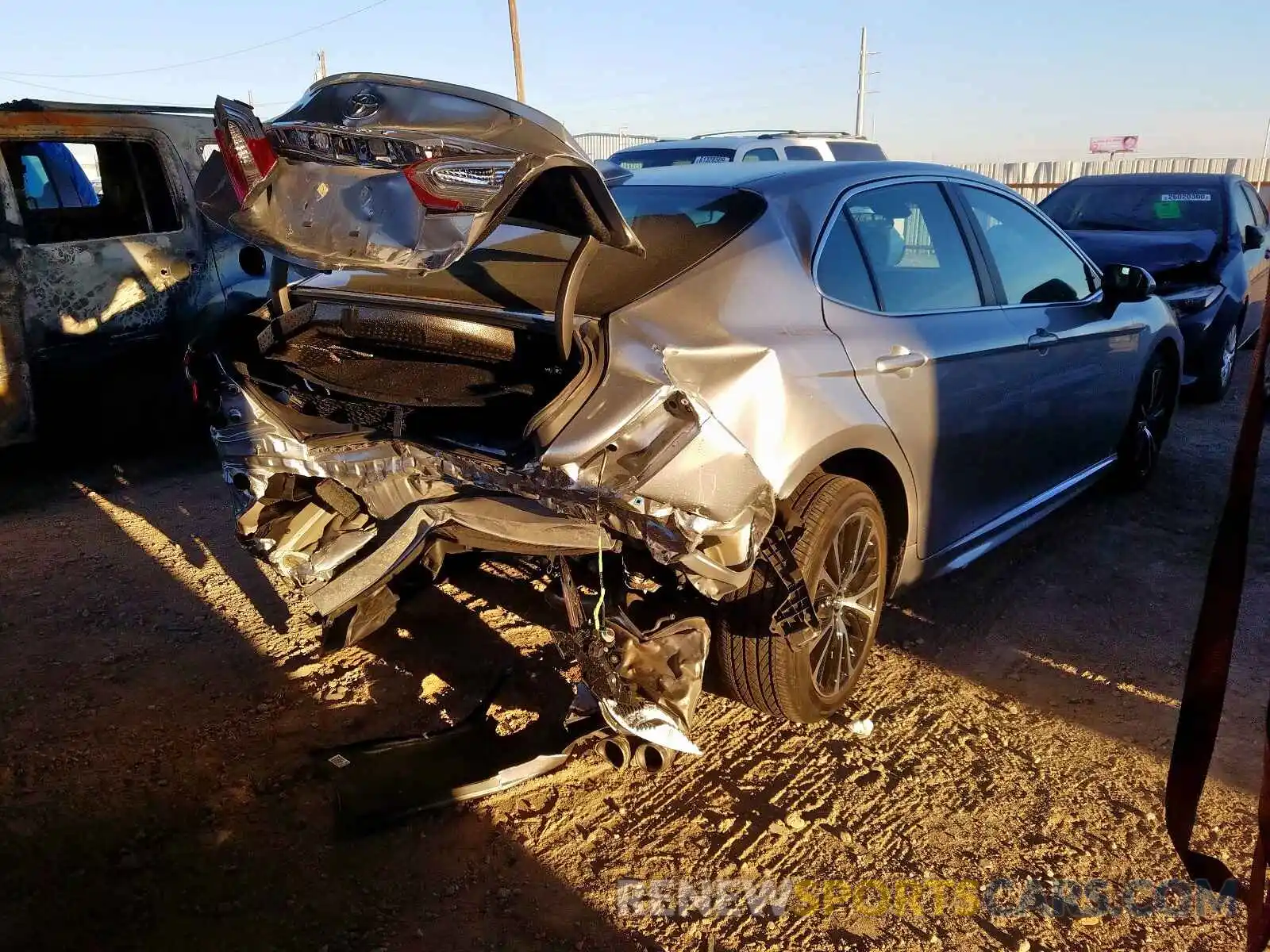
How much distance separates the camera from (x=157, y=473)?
5.98 meters

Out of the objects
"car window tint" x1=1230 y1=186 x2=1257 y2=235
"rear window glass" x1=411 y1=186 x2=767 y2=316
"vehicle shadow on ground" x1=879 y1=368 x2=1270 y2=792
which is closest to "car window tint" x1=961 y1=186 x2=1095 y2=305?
"vehicle shadow on ground" x1=879 y1=368 x2=1270 y2=792

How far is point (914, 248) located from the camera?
3590 millimetres

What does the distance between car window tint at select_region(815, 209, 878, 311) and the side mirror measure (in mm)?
1893

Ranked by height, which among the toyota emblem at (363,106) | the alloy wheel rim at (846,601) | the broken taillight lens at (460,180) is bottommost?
the alloy wheel rim at (846,601)

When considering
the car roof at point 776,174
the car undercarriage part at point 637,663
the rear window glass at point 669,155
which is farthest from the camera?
the rear window glass at point 669,155

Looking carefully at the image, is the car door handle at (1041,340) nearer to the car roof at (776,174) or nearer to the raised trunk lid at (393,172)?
the car roof at (776,174)

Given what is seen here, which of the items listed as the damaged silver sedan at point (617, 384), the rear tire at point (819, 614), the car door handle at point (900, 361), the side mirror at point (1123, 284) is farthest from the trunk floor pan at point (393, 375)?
the side mirror at point (1123, 284)

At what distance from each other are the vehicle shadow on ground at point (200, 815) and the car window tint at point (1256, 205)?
8.53 m

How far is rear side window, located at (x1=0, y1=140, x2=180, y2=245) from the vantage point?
5.89 metres

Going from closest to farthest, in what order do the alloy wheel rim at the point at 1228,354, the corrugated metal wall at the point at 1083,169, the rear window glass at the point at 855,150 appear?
the alloy wheel rim at the point at 1228,354 < the rear window glass at the point at 855,150 < the corrugated metal wall at the point at 1083,169

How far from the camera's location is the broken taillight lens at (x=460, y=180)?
2.19 metres

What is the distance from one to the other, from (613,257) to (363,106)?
883 millimetres

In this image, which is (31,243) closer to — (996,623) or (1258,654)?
(996,623)

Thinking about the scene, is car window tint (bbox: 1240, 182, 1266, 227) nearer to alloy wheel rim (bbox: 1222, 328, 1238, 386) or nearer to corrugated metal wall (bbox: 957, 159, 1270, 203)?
alloy wheel rim (bbox: 1222, 328, 1238, 386)
